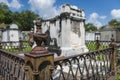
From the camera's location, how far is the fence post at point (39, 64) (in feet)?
7.24

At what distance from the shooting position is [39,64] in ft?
7.31

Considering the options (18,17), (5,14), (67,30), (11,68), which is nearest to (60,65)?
(11,68)

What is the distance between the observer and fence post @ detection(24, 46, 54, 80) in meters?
2.21

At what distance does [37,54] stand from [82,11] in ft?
20.2

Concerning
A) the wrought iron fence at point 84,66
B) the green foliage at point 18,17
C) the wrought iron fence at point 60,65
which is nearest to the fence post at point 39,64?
the wrought iron fence at point 60,65

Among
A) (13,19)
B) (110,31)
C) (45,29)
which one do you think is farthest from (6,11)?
(45,29)

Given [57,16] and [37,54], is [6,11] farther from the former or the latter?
[37,54]

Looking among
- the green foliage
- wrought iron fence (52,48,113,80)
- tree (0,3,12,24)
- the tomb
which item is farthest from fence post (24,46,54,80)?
the green foliage

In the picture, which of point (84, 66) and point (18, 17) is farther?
point (18, 17)

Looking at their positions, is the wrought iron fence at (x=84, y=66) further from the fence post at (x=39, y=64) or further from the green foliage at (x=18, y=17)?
the green foliage at (x=18, y=17)

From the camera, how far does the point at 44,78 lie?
2363 millimetres

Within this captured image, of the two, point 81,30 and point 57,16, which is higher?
point 57,16

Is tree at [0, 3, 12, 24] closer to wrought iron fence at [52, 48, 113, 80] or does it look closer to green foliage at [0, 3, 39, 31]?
green foliage at [0, 3, 39, 31]

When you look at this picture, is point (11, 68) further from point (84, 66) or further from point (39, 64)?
point (84, 66)
